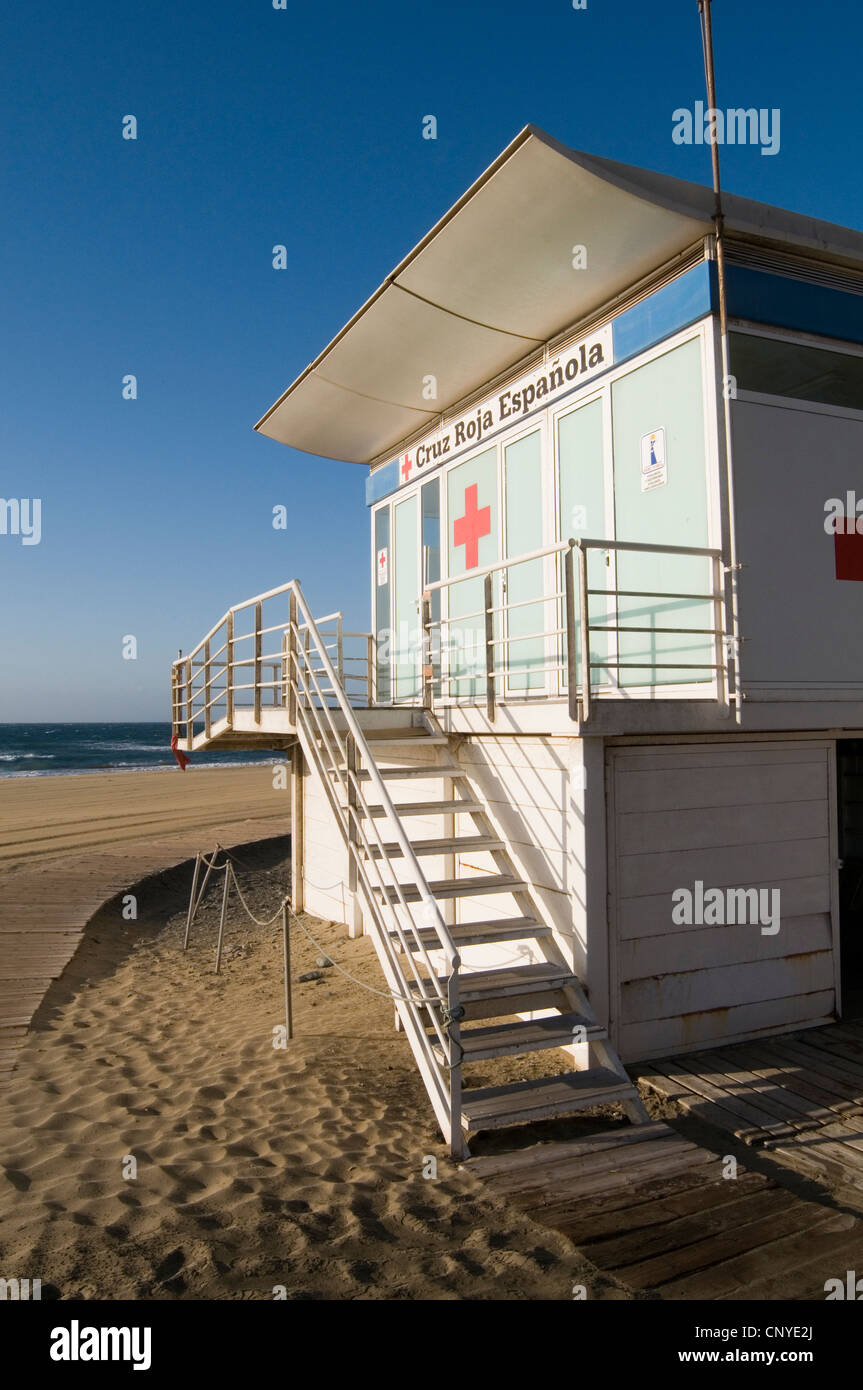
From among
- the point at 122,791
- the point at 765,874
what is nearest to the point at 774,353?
the point at 765,874

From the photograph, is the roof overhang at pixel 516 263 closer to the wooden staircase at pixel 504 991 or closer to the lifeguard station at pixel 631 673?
the lifeguard station at pixel 631 673

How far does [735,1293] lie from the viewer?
3656 millimetres

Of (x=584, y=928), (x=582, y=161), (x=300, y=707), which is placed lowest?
(x=584, y=928)

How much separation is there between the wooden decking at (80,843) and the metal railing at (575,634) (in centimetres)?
475

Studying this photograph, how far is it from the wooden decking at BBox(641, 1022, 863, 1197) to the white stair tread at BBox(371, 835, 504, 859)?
1.90 meters

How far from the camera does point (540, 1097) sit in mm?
5156

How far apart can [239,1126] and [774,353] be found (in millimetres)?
6572

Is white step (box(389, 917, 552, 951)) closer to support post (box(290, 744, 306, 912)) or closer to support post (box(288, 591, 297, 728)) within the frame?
support post (box(288, 591, 297, 728))

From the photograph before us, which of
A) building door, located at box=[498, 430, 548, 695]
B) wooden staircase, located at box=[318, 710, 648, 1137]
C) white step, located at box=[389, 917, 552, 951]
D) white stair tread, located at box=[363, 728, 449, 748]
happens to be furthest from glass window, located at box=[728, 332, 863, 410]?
white step, located at box=[389, 917, 552, 951]

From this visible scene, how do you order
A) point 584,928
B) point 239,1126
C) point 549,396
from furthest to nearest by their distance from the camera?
1. point 549,396
2. point 584,928
3. point 239,1126

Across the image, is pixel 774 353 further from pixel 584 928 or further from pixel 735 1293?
pixel 735 1293

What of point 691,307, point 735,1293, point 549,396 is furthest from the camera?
point 549,396

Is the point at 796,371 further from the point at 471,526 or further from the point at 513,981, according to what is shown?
the point at 513,981

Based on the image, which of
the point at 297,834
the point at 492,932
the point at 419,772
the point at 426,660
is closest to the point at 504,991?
the point at 492,932
